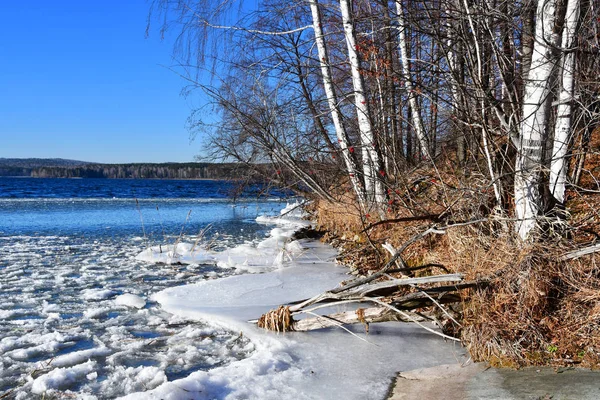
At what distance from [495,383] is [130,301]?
398 cm

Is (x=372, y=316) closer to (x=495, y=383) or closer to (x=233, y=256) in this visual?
(x=495, y=383)

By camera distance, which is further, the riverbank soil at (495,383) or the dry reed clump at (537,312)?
the dry reed clump at (537,312)

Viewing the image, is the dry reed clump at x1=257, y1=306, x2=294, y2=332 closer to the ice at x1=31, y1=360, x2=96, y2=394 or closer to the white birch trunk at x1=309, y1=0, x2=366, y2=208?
the ice at x1=31, y1=360, x2=96, y2=394

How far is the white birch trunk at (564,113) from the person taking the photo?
3535mm

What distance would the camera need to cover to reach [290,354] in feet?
12.9

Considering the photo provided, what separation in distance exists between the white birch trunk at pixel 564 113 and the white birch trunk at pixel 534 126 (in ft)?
0.32

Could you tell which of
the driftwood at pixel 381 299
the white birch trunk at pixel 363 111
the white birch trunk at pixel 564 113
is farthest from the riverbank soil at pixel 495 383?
the white birch trunk at pixel 363 111

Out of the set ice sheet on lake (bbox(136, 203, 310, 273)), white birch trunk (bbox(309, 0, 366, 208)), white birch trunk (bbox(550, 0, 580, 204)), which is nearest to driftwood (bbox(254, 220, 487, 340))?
white birch trunk (bbox(550, 0, 580, 204))

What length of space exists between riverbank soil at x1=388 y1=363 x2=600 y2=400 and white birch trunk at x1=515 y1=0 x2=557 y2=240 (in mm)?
1036

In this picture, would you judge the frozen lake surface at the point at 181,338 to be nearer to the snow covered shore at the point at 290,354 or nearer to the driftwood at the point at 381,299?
the snow covered shore at the point at 290,354

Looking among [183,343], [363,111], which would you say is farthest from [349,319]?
[363,111]

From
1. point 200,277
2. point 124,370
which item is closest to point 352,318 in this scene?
point 124,370

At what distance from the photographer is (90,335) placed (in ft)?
14.8

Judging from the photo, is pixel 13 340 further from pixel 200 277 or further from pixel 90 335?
pixel 200 277
